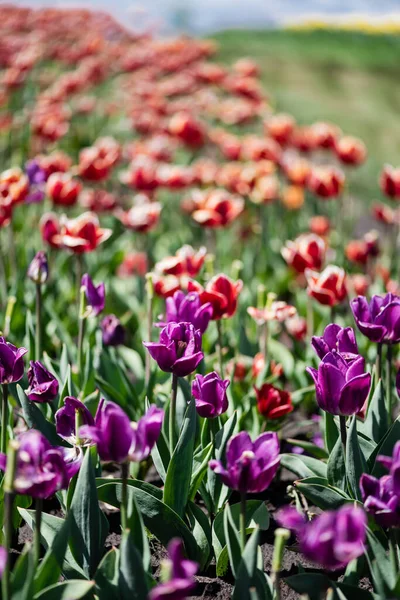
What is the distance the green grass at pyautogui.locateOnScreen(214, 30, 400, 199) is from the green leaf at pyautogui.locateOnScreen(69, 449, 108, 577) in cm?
593

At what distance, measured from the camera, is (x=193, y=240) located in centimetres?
461

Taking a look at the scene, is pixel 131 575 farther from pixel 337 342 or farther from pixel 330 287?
pixel 330 287

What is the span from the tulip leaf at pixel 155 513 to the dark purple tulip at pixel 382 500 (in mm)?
535

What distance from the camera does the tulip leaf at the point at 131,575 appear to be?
1.36m

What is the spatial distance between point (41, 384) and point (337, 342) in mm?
712

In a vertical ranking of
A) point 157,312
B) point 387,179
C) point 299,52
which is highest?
point 387,179

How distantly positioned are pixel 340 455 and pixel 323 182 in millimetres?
2340

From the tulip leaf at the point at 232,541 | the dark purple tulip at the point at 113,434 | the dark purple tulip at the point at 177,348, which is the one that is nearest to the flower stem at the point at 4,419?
the dark purple tulip at the point at 177,348

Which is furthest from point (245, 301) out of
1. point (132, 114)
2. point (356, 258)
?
point (132, 114)

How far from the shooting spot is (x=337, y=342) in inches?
67.6

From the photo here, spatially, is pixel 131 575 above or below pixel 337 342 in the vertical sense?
below

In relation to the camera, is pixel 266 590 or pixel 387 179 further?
pixel 387 179

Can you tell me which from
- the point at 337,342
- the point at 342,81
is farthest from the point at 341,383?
the point at 342,81

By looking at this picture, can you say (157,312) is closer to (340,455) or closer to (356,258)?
(356,258)
